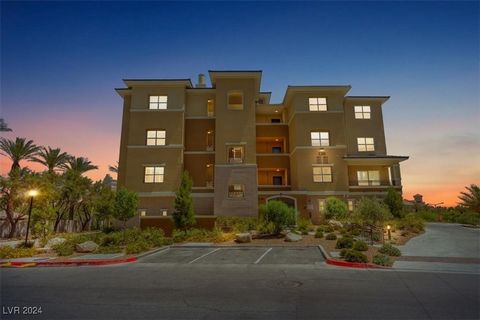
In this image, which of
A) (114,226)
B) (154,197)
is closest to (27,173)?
(114,226)

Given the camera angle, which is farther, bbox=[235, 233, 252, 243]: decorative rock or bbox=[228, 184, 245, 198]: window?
bbox=[228, 184, 245, 198]: window

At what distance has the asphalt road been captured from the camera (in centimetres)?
640

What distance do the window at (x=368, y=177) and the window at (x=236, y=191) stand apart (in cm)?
1616

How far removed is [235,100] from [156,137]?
37.7 ft

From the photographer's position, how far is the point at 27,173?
3161cm

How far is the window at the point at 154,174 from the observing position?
32475 millimetres

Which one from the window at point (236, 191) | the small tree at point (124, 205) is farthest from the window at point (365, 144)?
the small tree at point (124, 205)

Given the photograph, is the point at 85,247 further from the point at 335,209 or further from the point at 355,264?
the point at 335,209

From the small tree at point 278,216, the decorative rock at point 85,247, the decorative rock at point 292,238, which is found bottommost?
the decorative rock at point 85,247

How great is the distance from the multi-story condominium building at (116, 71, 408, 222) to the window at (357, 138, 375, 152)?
125 millimetres

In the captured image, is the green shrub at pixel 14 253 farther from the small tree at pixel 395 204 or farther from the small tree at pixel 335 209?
the small tree at pixel 395 204

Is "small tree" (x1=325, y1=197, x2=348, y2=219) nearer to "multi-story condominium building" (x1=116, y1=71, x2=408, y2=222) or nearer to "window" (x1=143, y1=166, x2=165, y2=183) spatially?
"multi-story condominium building" (x1=116, y1=71, x2=408, y2=222)

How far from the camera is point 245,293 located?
7965 mm

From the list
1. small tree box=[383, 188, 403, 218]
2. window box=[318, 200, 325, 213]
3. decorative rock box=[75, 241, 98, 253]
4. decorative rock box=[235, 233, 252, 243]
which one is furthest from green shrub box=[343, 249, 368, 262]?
window box=[318, 200, 325, 213]
